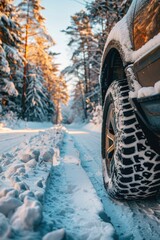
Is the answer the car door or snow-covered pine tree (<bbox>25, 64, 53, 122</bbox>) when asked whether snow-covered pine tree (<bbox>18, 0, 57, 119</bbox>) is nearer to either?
snow-covered pine tree (<bbox>25, 64, 53, 122</bbox>)

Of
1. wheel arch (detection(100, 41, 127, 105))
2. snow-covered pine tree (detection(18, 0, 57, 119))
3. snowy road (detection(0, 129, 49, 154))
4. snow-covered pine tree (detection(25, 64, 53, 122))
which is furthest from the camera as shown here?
snow-covered pine tree (detection(25, 64, 53, 122))

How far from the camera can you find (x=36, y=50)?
21156mm

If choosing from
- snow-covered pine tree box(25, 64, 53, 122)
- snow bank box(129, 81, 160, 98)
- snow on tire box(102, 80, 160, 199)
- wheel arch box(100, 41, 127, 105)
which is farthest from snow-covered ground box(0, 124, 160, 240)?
snow-covered pine tree box(25, 64, 53, 122)

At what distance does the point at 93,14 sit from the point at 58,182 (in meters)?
12.4

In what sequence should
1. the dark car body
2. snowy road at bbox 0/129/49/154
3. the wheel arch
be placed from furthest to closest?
snowy road at bbox 0/129/49/154 → the wheel arch → the dark car body

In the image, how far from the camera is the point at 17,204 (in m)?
1.13

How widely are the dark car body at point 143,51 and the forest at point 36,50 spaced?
5.47 feet

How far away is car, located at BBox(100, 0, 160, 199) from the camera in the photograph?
1.16 meters

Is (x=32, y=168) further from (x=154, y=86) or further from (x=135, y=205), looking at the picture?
(x=154, y=86)

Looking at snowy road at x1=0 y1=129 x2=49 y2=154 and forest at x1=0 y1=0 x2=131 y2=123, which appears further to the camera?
forest at x1=0 y1=0 x2=131 y2=123

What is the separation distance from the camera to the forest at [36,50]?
12438mm

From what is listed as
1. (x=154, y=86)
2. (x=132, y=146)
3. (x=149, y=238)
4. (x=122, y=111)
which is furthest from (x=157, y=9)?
(x=149, y=238)

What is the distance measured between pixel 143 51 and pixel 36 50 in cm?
2125

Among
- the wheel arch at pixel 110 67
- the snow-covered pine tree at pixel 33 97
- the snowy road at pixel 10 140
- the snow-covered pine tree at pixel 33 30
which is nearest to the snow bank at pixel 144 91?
the wheel arch at pixel 110 67
